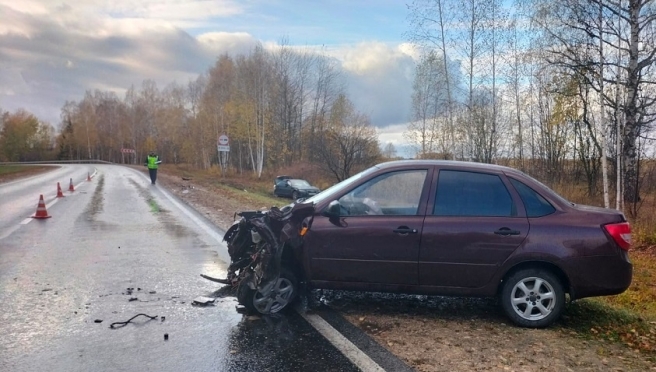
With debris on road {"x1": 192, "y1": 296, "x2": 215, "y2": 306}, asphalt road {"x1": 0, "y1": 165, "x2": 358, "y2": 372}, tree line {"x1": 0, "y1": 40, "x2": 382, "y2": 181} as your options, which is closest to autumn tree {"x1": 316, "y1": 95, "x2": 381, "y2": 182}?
tree line {"x1": 0, "y1": 40, "x2": 382, "y2": 181}

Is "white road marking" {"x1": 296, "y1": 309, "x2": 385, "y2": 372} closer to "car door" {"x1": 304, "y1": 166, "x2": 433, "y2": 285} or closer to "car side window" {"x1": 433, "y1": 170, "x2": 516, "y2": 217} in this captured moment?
"car door" {"x1": 304, "y1": 166, "x2": 433, "y2": 285}

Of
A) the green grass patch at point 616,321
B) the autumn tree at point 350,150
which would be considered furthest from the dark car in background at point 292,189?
the green grass patch at point 616,321

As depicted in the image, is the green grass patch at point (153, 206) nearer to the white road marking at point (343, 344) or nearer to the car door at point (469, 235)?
the white road marking at point (343, 344)

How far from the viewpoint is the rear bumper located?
201 inches

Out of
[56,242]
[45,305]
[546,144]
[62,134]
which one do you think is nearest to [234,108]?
[546,144]

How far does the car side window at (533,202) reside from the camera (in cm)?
531

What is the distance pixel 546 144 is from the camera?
1293 inches

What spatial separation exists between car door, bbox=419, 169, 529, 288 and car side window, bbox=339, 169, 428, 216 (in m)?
0.25

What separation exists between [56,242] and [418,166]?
7502mm

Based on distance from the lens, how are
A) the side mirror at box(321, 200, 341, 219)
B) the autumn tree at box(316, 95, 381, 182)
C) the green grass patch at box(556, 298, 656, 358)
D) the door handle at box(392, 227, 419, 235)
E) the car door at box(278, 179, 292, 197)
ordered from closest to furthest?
the green grass patch at box(556, 298, 656, 358), the door handle at box(392, 227, 419, 235), the side mirror at box(321, 200, 341, 219), the car door at box(278, 179, 292, 197), the autumn tree at box(316, 95, 381, 182)

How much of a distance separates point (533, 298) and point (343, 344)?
6.81 ft

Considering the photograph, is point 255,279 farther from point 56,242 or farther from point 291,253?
point 56,242

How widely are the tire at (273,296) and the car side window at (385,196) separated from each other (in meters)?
0.95

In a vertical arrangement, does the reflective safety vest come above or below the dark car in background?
above
